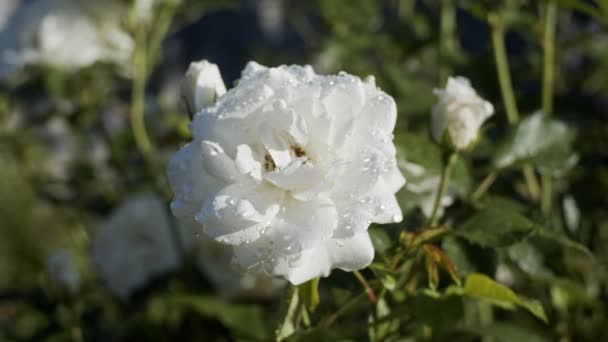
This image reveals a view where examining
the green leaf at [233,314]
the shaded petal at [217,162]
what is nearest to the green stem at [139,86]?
the green leaf at [233,314]

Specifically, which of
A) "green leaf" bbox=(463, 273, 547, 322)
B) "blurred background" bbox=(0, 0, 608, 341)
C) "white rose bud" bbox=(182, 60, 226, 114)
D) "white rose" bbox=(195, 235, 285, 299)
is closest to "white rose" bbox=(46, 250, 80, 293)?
"blurred background" bbox=(0, 0, 608, 341)

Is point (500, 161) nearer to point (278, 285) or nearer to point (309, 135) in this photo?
point (309, 135)

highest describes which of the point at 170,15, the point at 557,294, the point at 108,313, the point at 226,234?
the point at 170,15

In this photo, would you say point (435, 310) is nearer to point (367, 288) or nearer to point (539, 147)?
point (367, 288)

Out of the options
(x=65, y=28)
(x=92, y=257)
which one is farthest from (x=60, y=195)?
(x=65, y=28)

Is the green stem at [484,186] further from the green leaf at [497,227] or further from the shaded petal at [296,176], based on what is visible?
the shaded petal at [296,176]

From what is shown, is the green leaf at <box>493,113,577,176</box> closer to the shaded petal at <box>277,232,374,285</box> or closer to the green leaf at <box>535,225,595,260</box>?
the green leaf at <box>535,225,595,260</box>
